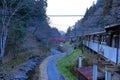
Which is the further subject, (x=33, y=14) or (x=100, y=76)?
(x=33, y=14)

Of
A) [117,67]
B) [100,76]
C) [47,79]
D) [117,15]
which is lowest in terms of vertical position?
[47,79]

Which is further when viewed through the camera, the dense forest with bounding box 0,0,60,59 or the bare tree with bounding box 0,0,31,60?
the dense forest with bounding box 0,0,60,59

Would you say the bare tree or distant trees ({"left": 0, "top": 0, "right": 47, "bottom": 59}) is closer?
the bare tree

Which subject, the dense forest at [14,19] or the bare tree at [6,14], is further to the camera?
the dense forest at [14,19]

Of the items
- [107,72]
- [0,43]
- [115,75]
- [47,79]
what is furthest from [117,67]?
[0,43]

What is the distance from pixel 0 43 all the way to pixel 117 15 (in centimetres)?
1743

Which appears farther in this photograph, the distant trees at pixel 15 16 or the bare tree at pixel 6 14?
the distant trees at pixel 15 16

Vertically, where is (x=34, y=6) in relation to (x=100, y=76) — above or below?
above

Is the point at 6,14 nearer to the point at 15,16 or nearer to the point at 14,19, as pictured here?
the point at 14,19

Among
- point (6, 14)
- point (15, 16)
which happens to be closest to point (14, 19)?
point (15, 16)

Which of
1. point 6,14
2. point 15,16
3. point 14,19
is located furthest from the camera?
point 15,16

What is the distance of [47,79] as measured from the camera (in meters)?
30.6

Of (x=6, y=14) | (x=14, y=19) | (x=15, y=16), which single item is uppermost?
(x=6, y=14)

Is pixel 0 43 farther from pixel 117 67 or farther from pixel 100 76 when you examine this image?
pixel 117 67
